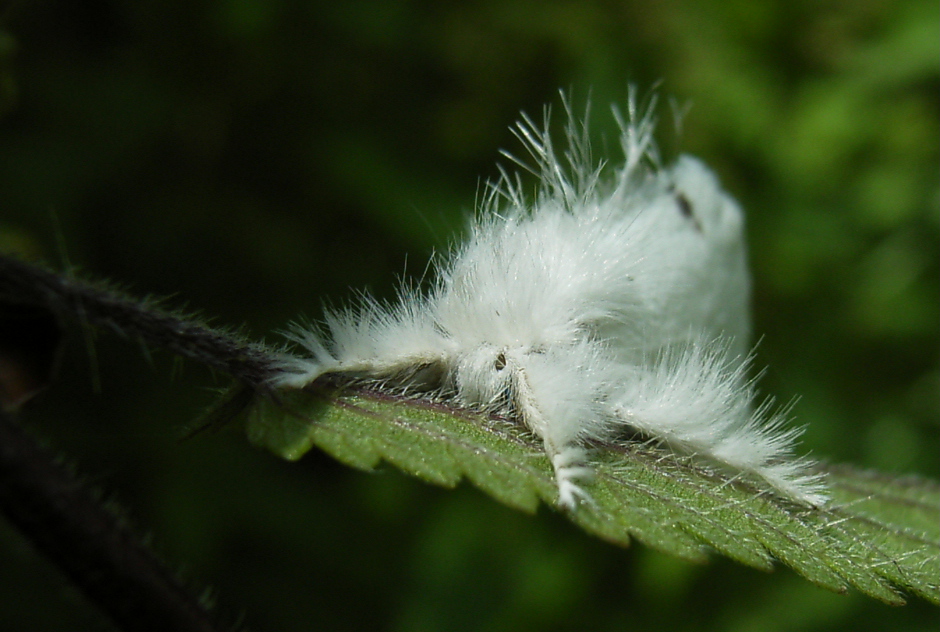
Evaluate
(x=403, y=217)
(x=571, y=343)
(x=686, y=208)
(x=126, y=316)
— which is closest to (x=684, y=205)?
(x=686, y=208)

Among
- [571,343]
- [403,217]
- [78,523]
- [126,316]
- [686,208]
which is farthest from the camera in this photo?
[403,217]

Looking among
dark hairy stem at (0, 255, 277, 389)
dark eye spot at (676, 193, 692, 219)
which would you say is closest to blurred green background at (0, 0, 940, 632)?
dark eye spot at (676, 193, 692, 219)

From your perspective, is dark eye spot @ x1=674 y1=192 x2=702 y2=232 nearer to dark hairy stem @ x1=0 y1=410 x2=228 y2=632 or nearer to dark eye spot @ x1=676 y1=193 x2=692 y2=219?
dark eye spot @ x1=676 y1=193 x2=692 y2=219

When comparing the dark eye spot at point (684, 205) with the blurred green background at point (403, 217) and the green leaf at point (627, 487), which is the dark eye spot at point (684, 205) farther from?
the blurred green background at point (403, 217)

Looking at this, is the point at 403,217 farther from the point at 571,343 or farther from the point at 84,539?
the point at 84,539

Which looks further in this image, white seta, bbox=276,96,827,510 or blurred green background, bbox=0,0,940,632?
blurred green background, bbox=0,0,940,632

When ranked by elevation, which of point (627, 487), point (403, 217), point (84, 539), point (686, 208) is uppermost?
point (686, 208)

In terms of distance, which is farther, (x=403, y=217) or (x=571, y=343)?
(x=403, y=217)
